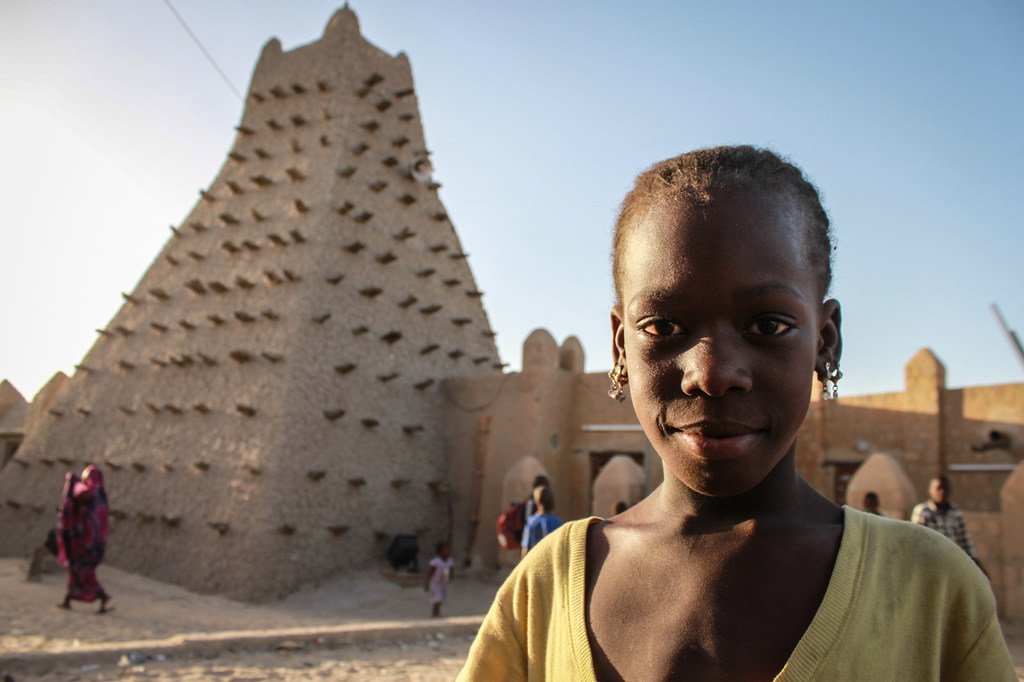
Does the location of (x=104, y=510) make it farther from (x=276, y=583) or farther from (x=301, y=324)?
(x=301, y=324)

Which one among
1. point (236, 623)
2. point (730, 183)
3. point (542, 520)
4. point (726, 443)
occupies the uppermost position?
point (730, 183)

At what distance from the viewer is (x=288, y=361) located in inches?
496

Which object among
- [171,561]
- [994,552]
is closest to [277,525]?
[171,561]

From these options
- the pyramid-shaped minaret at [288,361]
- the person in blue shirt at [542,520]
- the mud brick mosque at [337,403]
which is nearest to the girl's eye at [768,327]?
the person in blue shirt at [542,520]


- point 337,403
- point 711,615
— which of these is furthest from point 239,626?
point 711,615

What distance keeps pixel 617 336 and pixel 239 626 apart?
29.4 ft

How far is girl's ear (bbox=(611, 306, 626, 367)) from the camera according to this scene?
136cm

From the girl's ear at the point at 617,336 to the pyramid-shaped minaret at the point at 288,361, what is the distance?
35.7ft

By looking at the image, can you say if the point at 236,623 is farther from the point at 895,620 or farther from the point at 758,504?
the point at 895,620

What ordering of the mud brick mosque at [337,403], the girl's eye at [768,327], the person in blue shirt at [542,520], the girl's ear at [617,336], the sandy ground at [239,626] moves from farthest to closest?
the mud brick mosque at [337,403], the person in blue shirt at [542,520], the sandy ground at [239,626], the girl's ear at [617,336], the girl's eye at [768,327]

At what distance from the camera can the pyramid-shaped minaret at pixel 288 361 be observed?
1209cm

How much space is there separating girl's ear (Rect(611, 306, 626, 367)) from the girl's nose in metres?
0.24

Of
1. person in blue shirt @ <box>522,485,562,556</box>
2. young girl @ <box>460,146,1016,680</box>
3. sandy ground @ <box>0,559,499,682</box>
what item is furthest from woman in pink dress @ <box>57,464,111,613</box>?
young girl @ <box>460,146,1016,680</box>

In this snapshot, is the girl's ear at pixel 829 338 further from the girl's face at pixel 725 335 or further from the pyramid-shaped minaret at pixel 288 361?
the pyramid-shaped minaret at pixel 288 361
